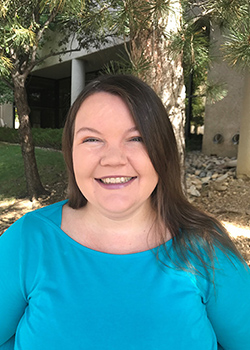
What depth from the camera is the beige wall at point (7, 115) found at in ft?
59.4

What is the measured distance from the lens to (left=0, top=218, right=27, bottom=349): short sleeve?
110cm

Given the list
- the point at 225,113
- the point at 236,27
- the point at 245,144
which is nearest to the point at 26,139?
the point at 245,144

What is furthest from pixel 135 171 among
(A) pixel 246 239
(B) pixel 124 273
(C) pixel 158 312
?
(A) pixel 246 239

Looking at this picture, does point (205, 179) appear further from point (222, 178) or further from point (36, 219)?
point (36, 219)

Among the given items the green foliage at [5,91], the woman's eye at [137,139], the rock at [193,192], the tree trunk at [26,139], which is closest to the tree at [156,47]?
the woman's eye at [137,139]

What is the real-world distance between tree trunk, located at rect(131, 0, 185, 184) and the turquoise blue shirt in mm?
2141

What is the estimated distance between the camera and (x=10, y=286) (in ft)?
3.59

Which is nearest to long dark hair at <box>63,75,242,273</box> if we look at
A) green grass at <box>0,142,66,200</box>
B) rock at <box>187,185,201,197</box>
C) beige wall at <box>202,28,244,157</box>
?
rock at <box>187,185,201,197</box>

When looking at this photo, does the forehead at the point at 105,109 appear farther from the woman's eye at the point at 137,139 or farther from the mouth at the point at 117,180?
the mouth at the point at 117,180

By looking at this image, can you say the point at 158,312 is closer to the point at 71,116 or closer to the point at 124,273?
the point at 124,273

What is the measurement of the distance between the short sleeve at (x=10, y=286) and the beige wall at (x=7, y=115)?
1825cm

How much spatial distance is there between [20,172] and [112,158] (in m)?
8.21

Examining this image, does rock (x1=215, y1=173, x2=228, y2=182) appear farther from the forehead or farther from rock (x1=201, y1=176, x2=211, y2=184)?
the forehead

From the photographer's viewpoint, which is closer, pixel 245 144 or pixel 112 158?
pixel 112 158
